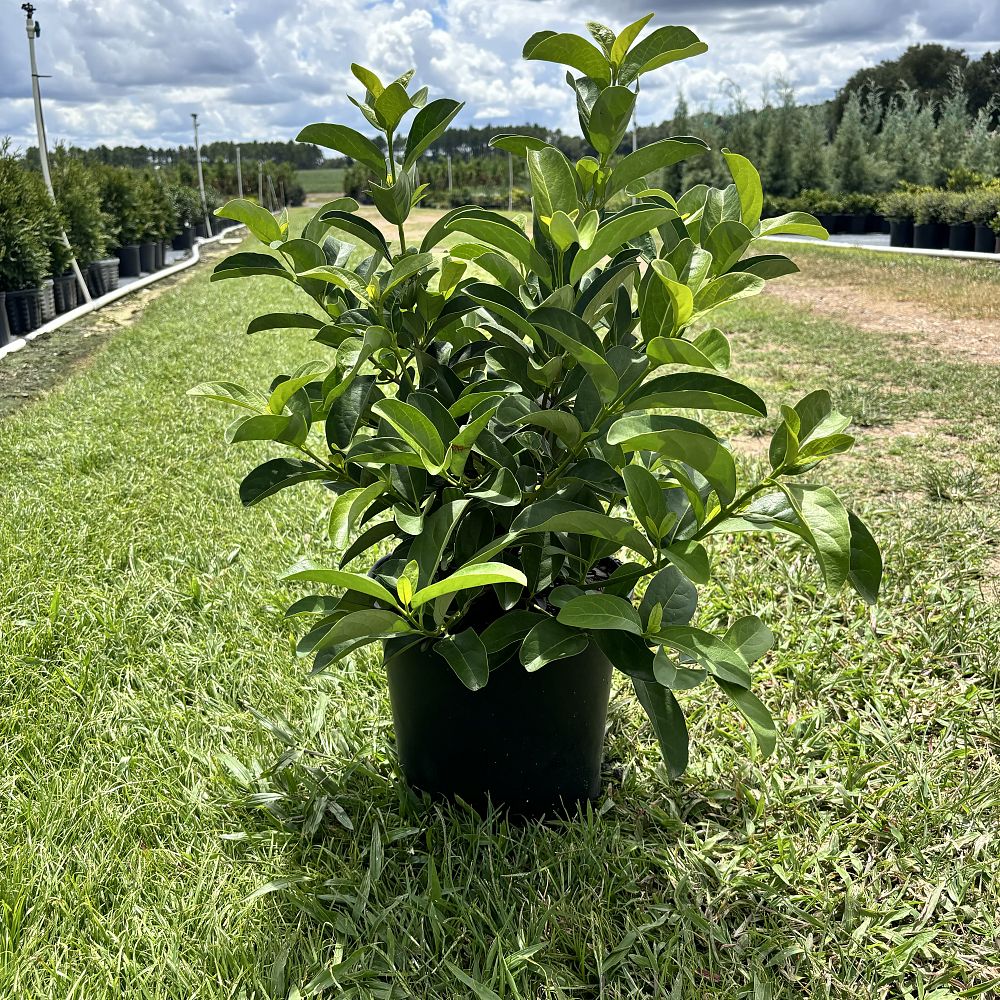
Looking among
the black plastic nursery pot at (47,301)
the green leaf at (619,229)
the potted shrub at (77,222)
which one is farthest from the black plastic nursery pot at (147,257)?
the green leaf at (619,229)

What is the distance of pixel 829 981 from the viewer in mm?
1343

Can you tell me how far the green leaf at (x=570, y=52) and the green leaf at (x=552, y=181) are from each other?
0.12 m

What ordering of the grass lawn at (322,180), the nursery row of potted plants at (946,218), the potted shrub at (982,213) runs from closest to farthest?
the potted shrub at (982,213)
the nursery row of potted plants at (946,218)
the grass lawn at (322,180)

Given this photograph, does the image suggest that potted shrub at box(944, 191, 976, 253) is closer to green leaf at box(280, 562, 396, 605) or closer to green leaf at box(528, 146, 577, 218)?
green leaf at box(528, 146, 577, 218)

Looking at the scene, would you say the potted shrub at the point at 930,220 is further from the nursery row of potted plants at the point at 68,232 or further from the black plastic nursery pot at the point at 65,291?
the black plastic nursery pot at the point at 65,291

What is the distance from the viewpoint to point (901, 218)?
14.4 metres

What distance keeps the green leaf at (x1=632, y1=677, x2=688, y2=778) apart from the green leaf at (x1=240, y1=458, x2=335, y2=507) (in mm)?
611

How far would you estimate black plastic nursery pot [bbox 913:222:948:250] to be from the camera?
45.0ft

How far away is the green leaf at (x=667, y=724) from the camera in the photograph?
1221 mm

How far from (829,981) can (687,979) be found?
23 centimetres

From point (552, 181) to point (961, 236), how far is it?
47.4ft

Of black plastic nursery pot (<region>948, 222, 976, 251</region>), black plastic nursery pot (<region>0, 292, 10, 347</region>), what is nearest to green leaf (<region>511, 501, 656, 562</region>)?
black plastic nursery pot (<region>0, 292, 10, 347</region>)

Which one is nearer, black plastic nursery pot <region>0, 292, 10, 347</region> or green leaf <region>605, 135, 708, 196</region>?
green leaf <region>605, 135, 708, 196</region>

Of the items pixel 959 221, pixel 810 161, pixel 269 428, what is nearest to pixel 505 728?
pixel 269 428
